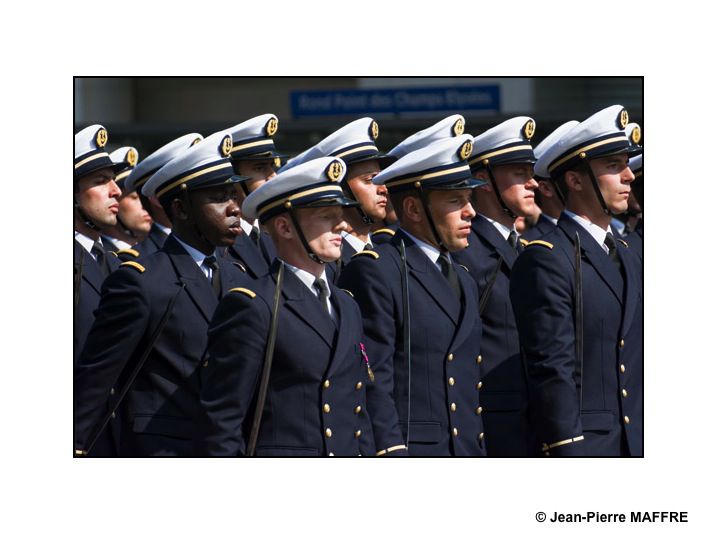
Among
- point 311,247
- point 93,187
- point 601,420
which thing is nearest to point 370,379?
point 311,247

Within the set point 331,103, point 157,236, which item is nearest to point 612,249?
point 157,236

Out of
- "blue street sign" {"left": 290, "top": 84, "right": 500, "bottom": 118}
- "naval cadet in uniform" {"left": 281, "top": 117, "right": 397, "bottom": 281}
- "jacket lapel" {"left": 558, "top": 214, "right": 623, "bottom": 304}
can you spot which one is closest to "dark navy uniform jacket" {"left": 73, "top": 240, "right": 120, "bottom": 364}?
"naval cadet in uniform" {"left": 281, "top": 117, "right": 397, "bottom": 281}

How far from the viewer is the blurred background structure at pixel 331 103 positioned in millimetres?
18719

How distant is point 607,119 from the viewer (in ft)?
30.7

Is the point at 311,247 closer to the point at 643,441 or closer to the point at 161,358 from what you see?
the point at 161,358

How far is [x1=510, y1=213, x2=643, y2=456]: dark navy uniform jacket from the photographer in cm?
842

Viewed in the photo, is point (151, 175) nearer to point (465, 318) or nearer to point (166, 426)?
point (166, 426)

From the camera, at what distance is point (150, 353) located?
855 cm

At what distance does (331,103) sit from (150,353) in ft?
50.7

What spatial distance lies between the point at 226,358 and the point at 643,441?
263 cm

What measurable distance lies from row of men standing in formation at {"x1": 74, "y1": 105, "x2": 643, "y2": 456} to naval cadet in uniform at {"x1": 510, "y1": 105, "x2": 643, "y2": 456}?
0.01m

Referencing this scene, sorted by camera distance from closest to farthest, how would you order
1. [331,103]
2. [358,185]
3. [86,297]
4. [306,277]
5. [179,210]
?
[306,277]
[179,210]
[86,297]
[358,185]
[331,103]

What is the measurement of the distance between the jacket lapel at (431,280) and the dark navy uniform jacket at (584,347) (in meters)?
0.37

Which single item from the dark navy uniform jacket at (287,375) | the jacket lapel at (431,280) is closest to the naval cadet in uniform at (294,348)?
the dark navy uniform jacket at (287,375)
